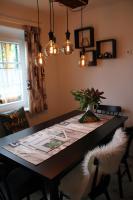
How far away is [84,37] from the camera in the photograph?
3189mm

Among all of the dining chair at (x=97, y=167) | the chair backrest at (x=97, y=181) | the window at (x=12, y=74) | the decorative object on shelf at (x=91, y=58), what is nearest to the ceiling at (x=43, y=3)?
the window at (x=12, y=74)

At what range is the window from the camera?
9.71 feet

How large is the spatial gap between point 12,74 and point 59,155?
2.04 metres

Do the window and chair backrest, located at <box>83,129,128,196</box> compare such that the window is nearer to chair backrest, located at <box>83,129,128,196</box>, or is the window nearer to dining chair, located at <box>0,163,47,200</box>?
dining chair, located at <box>0,163,47,200</box>

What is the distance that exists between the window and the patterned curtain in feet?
0.76

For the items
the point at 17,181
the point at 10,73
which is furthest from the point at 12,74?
the point at 17,181

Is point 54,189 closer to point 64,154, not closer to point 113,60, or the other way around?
point 64,154

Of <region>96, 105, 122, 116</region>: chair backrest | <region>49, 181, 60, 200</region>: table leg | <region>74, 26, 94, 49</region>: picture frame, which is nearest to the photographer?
<region>49, 181, 60, 200</region>: table leg

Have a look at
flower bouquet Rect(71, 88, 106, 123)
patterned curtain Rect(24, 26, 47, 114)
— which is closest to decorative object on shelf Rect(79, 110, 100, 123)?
flower bouquet Rect(71, 88, 106, 123)

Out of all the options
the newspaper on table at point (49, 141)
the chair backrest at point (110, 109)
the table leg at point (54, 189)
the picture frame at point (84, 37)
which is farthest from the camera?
the picture frame at point (84, 37)

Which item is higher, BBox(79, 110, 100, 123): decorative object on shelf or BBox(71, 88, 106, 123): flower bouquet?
BBox(71, 88, 106, 123): flower bouquet

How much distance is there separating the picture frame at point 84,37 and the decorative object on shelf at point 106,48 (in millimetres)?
143

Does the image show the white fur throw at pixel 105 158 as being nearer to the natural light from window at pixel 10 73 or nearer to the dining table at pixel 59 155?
the dining table at pixel 59 155

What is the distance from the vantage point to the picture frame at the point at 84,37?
3068 mm
